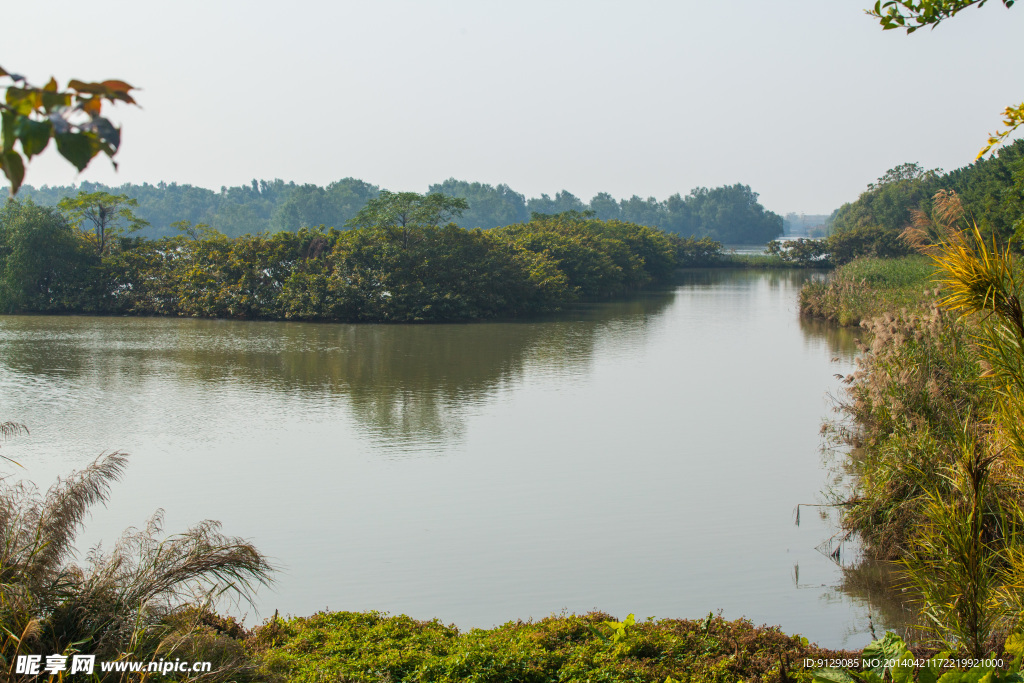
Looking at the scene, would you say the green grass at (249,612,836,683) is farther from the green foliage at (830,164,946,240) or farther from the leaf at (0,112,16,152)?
the green foliage at (830,164,946,240)

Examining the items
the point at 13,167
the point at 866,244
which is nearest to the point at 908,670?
the point at 13,167

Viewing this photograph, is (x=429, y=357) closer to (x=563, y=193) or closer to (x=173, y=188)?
(x=173, y=188)

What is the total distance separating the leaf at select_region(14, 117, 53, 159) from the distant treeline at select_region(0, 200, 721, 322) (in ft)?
83.6

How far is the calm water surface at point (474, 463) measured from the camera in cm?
674

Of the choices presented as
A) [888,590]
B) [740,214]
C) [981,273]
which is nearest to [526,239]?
[888,590]

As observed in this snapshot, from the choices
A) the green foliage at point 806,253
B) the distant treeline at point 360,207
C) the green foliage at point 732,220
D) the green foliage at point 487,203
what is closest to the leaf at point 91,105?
the green foliage at point 806,253

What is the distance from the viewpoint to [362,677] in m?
4.31

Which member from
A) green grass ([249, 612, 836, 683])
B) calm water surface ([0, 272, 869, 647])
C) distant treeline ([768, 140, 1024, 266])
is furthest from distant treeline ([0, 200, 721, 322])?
green grass ([249, 612, 836, 683])

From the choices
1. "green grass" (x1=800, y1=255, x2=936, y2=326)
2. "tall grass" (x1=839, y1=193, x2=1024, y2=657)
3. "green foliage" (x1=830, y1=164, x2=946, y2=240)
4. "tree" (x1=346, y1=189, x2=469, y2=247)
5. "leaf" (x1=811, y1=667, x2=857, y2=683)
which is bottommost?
"leaf" (x1=811, y1=667, x2=857, y2=683)

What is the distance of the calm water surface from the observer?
6.74 meters

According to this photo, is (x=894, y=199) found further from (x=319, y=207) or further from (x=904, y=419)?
(x=904, y=419)

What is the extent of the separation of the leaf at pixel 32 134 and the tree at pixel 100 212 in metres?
33.4

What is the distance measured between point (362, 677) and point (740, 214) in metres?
138

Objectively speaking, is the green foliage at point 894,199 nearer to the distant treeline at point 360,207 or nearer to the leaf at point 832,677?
the distant treeline at point 360,207
